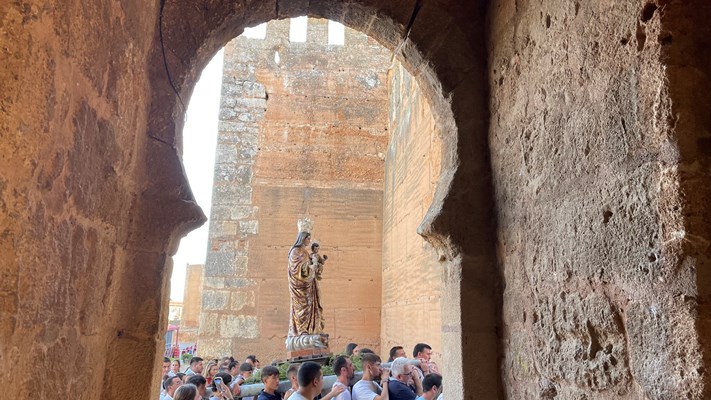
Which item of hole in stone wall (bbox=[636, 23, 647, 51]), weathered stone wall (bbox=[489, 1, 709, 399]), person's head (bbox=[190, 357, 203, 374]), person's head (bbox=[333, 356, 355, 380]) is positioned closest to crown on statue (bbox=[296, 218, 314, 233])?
person's head (bbox=[190, 357, 203, 374])

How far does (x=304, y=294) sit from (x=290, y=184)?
4466 millimetres

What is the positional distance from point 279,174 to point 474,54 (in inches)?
376

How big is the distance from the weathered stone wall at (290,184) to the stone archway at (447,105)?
347 inches

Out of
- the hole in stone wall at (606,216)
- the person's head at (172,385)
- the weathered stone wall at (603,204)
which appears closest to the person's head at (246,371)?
the person's head at (172,385)

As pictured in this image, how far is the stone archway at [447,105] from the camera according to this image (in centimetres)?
275

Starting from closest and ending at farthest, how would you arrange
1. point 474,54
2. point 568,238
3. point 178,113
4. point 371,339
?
point 568,238
point 178,113
point 474,54
point 371,339

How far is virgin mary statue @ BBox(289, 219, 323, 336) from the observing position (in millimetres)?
8219

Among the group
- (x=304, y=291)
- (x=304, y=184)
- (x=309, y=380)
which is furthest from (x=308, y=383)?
(x=304, y=184)

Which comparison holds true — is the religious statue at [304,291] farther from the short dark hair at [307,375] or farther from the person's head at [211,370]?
the short dark hair at [307,375]

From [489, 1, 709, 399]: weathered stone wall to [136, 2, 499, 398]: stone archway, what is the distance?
0.54 ft

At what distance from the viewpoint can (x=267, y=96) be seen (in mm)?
12891

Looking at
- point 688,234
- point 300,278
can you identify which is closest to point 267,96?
point 300,278

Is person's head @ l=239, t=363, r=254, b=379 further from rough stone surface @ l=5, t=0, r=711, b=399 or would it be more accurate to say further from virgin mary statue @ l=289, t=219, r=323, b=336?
rough stone surface @ l=5, t=0, r=711, b=399

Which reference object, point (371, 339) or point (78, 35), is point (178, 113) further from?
point (371, 339)
